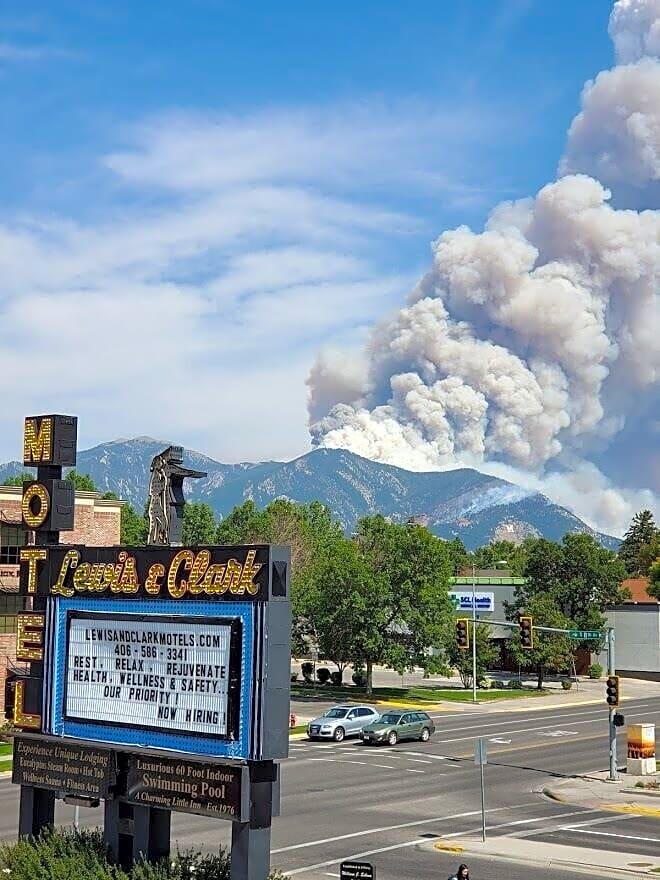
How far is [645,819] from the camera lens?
36.7 metres

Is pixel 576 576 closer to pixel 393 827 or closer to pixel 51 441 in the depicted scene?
pixel 393 827

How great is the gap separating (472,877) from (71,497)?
12611mm

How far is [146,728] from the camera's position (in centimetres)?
2233

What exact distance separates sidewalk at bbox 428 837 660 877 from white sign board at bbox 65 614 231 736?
1209 cm

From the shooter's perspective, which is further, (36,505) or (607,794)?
(607,794)

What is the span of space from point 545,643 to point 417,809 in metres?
50.3

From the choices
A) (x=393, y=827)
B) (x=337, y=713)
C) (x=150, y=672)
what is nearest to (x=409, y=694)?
(x=337, y=713)

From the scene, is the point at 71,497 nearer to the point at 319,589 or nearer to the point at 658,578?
the point at 319,589

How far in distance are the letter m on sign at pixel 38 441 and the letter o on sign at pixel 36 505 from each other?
627 millimetres

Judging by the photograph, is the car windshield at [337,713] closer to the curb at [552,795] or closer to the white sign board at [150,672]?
the curb at [552,795]

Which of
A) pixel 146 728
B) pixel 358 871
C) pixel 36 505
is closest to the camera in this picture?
pixel 358 871

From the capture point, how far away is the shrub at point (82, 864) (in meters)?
21.7

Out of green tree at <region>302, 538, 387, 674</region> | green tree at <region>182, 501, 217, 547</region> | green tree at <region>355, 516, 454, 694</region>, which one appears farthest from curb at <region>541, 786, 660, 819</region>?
green tree at <region>182, 501, 217, 547</region>

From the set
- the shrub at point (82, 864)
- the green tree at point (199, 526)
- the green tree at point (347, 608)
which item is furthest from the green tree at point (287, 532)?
the shrub at point (82, 864)
